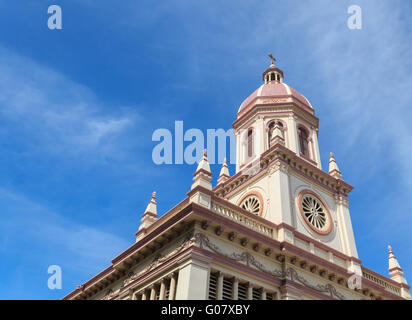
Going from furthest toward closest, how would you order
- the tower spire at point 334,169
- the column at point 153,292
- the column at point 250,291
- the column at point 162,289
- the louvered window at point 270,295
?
the tower spire at point 334,169, the louvered window at point 270,295, the column at point 153,292, the column at point 250,291, the column at point 162,289

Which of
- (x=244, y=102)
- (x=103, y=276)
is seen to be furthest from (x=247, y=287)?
(x=244, y=102)

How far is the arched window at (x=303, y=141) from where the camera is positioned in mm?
33344

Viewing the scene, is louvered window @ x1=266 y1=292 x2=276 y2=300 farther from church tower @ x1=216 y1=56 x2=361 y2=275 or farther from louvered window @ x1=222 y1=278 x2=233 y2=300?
church tower @ x1=216 y1=56 x2=361 y2=275

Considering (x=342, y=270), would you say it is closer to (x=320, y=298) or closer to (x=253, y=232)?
(x=320, y=298)

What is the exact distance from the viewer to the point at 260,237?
21938 mm

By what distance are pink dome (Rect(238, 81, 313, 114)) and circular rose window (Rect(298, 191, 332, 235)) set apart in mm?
9837

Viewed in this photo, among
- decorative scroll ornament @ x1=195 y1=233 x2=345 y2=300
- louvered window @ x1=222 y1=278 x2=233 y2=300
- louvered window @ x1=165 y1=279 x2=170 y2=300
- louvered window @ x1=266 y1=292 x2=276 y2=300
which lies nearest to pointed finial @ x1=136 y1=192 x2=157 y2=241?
louvered window @ x1=165 y1=279 x2=170 y2=300

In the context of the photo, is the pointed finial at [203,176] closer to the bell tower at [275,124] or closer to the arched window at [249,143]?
the bell tower at [275,124]

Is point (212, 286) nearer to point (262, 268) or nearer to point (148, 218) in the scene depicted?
point (262, 268)

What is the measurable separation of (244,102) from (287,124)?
5709 mm

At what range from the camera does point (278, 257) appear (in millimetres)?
22594

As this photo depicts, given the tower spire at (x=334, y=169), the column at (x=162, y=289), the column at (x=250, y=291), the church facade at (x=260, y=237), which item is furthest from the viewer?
the tower spire at (x=334, y=169)

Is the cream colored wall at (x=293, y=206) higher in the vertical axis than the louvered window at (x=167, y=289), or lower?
higher

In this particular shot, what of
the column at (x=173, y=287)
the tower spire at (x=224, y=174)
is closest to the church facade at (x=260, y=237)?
the column at (x=173, y=287)
